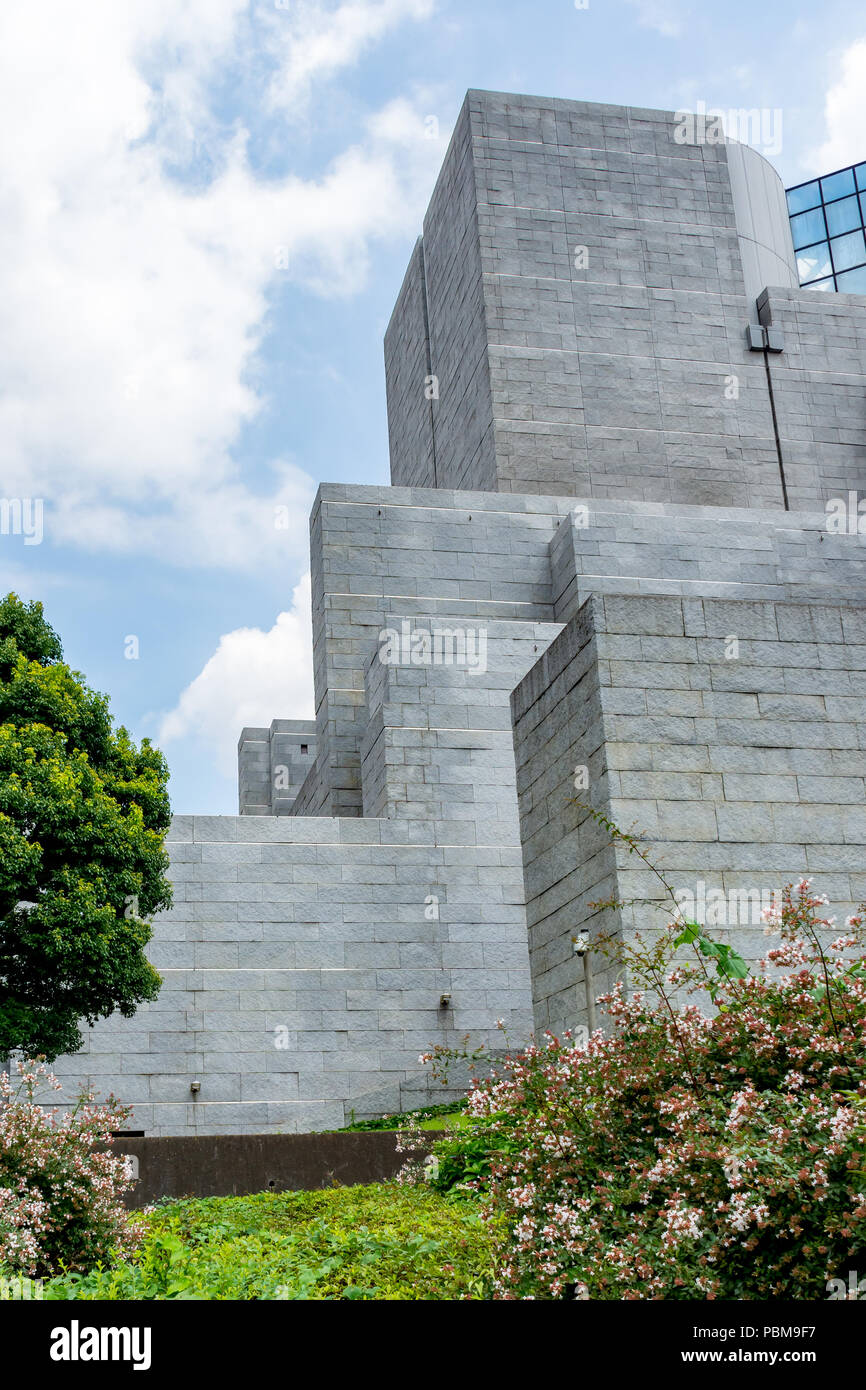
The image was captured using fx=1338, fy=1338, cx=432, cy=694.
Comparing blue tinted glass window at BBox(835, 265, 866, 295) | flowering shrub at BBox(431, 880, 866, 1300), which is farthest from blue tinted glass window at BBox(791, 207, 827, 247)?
flowering shrub at BBox(431, 880, 866, 1300)

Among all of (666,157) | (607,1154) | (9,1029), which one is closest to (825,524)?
(666,157)

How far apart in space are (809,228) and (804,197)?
1.39 m

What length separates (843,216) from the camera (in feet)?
152

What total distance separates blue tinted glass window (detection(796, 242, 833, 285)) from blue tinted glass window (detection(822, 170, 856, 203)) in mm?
1885

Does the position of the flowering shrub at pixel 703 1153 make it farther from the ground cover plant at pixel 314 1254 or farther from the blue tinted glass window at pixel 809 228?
the blue tinted glass window at pixel 809 228

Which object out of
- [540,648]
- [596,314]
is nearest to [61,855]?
[540,648]

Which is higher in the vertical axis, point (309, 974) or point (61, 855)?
point (61, 855)

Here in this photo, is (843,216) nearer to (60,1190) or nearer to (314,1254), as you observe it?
(314,1254)

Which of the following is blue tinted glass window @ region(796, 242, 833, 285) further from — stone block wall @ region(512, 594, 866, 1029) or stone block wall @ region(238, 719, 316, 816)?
stone block wall @ region(512, 594, 866, 1029)

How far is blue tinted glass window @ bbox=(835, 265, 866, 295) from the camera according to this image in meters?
45.2

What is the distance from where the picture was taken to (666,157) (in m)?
31.3

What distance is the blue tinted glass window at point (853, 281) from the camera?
45.2 m

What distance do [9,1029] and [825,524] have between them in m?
18.6
